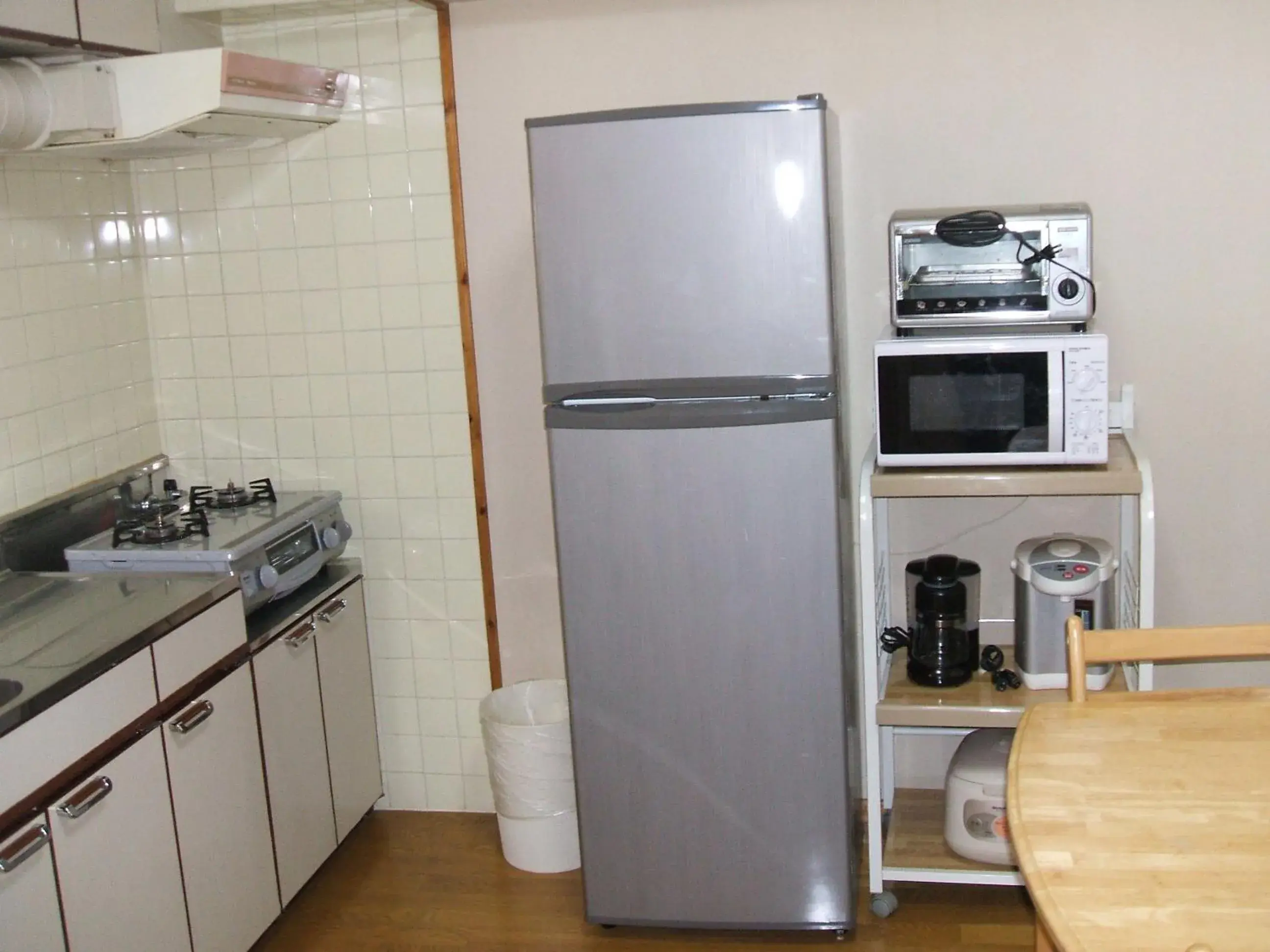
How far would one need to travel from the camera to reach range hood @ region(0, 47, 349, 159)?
2.77m

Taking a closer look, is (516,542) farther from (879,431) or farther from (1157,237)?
(1157,237)

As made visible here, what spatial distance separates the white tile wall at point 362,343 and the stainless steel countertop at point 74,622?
75 centimetres

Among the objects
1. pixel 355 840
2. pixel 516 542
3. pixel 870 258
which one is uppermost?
pixel 870 258

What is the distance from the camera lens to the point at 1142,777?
1803 millimetres

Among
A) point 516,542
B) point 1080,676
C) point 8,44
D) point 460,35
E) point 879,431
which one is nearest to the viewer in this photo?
point 1080,676

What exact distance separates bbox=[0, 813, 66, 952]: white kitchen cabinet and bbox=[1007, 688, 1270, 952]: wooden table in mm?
1524

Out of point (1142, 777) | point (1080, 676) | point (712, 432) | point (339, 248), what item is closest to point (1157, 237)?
point (712, 432)

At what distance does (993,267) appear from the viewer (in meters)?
2.84

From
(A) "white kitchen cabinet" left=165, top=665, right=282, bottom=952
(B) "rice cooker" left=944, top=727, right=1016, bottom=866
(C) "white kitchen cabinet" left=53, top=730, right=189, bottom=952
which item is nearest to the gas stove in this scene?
(A) "white kitchen cabinet" left=165, top=665, right=282, bottom=952

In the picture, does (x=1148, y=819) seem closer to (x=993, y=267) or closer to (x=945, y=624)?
(x=945, y=624)

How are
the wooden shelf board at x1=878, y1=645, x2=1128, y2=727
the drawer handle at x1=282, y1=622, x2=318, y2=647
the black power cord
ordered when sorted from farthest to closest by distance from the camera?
the drawer handle at x1=282, y1=622, x2=318, y2=647 → the wooden shelf board at x1=878, y1=645, x2=1128, y2=727 → the black power cord

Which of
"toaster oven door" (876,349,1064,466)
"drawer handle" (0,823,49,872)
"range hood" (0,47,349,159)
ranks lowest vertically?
"drawer handle" (0,823,49,872)

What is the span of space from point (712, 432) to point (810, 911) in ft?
3.52

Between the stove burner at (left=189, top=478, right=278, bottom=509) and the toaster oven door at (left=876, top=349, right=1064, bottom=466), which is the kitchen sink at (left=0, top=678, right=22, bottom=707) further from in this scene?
the toaster oven door at (left=876, top=349, right=1064, bottom=466)
